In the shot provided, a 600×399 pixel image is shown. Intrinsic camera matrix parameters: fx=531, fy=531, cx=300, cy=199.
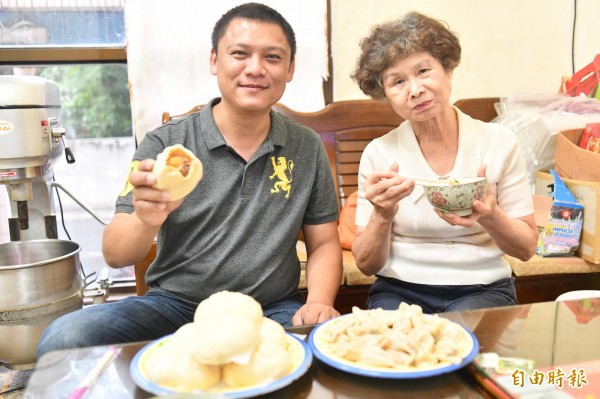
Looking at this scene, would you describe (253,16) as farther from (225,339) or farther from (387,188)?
(225,339)

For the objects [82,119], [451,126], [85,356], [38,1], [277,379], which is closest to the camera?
[277,379]

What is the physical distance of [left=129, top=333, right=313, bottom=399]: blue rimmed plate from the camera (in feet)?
2.62

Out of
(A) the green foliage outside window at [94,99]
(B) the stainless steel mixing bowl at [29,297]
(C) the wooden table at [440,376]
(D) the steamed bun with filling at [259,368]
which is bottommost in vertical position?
(B) the stainless steel mixing bowl at [29,297]

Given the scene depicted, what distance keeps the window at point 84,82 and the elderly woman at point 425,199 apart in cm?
157

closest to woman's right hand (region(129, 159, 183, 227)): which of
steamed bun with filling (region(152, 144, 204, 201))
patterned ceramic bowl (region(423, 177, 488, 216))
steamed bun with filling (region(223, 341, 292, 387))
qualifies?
steamed bun with filling (region(152, 144, 204, 201))

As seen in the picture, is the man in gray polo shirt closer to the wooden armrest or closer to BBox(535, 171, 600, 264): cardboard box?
the wooden armrest

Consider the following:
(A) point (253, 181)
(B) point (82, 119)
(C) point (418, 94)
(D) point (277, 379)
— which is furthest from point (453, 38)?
(B) point (82, 119)

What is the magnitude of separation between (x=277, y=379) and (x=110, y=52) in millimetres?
2221

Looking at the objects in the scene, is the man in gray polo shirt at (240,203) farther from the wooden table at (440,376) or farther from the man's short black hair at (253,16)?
the wooden table at (440,376)

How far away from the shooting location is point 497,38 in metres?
2.77

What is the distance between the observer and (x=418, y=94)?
4.86 feet

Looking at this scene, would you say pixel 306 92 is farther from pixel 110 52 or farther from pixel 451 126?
pixel 451 126

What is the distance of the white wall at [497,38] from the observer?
2648mm

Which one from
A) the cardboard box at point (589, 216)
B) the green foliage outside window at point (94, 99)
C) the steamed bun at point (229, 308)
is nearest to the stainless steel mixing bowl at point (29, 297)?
the green foliage outside window at point (94, 99)
